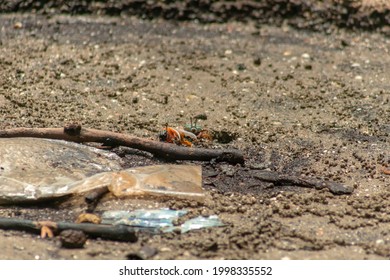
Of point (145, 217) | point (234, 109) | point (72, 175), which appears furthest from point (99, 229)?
point (234, 109)

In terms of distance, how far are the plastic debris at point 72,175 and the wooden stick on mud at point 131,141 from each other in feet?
0.22

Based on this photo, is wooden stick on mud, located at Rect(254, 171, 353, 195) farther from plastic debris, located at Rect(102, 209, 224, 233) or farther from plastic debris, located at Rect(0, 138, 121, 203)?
plastic debris, located at Rect(0, 138, 121, 203)

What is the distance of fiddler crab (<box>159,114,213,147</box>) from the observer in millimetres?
4289

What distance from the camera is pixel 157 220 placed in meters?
3.38

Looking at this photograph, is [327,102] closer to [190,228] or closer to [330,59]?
[330,59]

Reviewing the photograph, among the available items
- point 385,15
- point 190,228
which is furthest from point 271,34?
point 190,228

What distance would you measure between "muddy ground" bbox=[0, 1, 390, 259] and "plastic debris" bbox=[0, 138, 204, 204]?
0.24 feet

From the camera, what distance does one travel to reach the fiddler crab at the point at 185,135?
4.29 meters

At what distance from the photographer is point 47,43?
591 centimetres

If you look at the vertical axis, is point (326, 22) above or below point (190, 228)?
above

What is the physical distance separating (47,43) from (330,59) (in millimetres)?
2087

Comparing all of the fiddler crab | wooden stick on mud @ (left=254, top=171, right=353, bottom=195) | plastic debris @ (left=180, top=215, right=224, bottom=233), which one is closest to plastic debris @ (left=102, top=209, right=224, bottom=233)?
plastic debris @ (left=180, top=215, right=224, bottom=233)

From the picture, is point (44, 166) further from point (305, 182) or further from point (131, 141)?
point (305, 182)

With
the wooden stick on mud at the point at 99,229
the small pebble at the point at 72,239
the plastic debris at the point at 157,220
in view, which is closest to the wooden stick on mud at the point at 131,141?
the plastic debris at the point at 157,220
